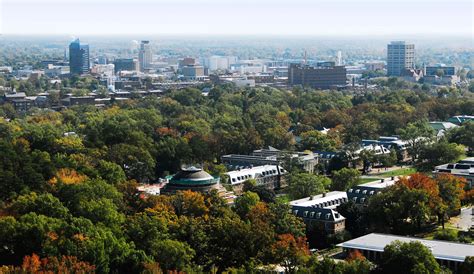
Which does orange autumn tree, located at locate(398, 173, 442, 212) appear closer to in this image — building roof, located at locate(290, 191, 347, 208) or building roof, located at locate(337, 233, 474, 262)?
building roof, located at locate(290, 191, 347, 208)

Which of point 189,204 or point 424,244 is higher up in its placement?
point 189,204

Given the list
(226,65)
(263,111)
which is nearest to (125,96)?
(263,111)

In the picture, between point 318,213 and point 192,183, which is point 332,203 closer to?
point 318,213

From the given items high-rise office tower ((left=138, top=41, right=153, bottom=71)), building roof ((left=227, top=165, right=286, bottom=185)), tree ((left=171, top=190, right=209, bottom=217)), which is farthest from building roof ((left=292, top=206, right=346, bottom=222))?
high-rise office tower ((left=138, top=41, right=153, bottom=71))

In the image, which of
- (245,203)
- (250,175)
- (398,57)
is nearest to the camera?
(245,203)

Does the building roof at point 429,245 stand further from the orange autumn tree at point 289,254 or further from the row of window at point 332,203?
the row of window at point 332,203

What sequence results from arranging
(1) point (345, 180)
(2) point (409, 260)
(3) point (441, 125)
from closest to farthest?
(2) point (409, 260) < (1) point (345, 180) < (3) point (441, 125)

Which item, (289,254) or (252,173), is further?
(252,173)

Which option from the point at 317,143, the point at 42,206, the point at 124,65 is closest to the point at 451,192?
the point at 42,206
